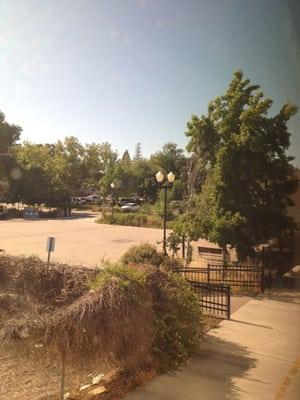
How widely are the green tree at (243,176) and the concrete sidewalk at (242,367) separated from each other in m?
4.36

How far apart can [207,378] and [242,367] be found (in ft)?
2.41

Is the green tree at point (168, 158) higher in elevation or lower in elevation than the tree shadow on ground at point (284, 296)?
higher

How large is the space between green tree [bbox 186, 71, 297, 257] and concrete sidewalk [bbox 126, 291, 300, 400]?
436 cm

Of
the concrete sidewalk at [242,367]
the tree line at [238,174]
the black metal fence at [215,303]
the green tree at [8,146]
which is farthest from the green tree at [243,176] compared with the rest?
the green tree at [8,146]

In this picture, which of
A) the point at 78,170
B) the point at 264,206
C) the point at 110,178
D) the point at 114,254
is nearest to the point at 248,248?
the point at 264,206

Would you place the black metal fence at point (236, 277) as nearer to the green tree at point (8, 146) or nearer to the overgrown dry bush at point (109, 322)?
the overgrown dry bush at point (109, 322)

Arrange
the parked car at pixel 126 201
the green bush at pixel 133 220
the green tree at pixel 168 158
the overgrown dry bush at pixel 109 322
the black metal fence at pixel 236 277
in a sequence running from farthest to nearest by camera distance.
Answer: the green tree at pixel 168 158
the parked car at pixel 126 201
the green bush at pixel 133 220
the black metal fence at pixel 236 277
the overgrown dry bush at pixel 109 322

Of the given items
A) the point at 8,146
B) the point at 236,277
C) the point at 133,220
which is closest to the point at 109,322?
the point at 236,277

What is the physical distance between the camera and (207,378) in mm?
5707

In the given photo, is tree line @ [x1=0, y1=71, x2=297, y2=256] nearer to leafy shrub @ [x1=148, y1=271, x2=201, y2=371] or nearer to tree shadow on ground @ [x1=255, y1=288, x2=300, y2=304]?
tree shadow on ground @ [x1=255, y1=288, x2=300, y2=304]

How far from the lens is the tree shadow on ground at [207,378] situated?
520 centimetres

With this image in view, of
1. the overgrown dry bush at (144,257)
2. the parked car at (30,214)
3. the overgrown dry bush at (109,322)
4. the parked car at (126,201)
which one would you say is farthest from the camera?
the parked car at (126,201)

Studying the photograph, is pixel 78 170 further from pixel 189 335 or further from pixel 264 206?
pixel 189 335

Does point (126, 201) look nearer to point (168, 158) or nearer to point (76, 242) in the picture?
point (168, 158)
